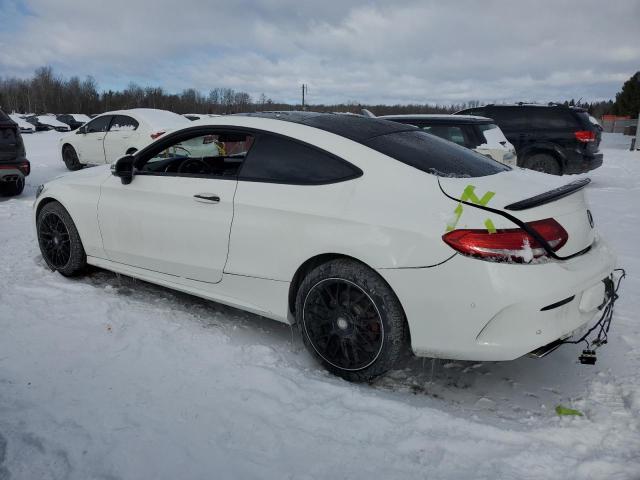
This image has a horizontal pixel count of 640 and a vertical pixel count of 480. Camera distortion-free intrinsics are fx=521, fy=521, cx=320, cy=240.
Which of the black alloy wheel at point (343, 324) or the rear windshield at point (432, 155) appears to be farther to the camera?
the rear windshield at point (432, 155)

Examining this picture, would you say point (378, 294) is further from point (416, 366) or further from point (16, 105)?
point (16, 105)

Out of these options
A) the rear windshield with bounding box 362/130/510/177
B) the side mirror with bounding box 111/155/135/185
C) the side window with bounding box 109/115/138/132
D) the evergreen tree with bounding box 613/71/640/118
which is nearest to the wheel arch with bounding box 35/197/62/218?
the side mirror with bounding box 111/155/135/185

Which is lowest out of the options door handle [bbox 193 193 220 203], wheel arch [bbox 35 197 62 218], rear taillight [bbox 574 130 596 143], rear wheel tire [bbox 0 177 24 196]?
rear wheel tire [bbox 0 177 24 196]

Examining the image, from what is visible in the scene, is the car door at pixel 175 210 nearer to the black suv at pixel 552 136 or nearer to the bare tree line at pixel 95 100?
the black suv at pixel 552 136

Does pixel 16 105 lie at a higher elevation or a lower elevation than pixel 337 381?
higher

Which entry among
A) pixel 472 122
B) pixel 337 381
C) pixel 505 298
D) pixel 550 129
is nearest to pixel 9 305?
pixel 337 381

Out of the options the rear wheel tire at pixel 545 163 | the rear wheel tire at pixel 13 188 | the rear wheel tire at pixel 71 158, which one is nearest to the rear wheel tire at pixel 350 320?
the rear wheel tire at pixel 13 188

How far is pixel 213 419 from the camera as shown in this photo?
2.61 metres

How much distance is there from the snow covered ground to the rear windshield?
124cm

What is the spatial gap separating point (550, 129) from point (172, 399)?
33.2ft

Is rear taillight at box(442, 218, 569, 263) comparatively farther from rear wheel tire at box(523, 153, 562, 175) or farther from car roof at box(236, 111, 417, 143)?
rear wheel tire at box(523, 153, 562, 175)

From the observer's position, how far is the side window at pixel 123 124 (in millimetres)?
11190

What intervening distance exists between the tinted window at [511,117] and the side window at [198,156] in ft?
26.7

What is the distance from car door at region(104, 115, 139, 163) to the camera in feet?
36.8
